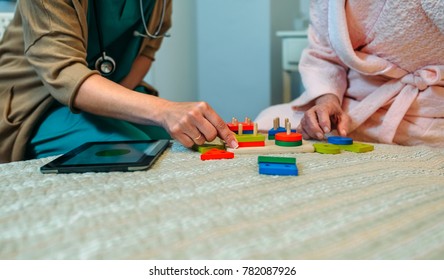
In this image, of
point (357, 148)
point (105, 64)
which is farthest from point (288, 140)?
point (105, 64)

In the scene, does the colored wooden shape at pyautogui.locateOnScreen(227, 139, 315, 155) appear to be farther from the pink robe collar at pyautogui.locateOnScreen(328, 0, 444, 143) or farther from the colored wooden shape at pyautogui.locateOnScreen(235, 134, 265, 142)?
the pink robe collar at pyautogui.locateOnScreen(328, 0, 444, 143)

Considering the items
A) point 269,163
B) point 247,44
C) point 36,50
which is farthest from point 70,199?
point 247,44

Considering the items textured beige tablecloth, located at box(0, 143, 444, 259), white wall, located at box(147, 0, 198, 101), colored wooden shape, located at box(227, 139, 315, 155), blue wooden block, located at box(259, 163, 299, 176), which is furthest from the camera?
white wall, located at box(147, 0, 198, 101)

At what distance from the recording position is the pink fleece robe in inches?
30.4

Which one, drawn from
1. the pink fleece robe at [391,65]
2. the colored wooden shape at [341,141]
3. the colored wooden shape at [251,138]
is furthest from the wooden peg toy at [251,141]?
the pink fleece robe at [391,65]

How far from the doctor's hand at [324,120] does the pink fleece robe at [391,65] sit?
4 centimetres

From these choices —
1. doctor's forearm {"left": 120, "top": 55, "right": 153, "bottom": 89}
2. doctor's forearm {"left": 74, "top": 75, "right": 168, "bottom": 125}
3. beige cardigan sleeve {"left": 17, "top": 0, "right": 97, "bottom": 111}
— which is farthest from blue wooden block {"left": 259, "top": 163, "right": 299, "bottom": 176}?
doctor's forearm {"left": 120, "top": 55, "right": 153, "bottom": 89}

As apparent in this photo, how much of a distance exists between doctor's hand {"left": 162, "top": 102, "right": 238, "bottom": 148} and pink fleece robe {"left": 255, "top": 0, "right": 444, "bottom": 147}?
288mm

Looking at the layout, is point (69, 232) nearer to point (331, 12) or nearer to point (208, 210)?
point (208, 210)

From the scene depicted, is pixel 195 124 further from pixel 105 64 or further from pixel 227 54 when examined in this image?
pixel 227 54

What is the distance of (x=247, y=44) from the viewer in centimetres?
189

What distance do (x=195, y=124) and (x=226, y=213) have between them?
10.7 inches

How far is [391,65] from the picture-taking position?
2.71ft
